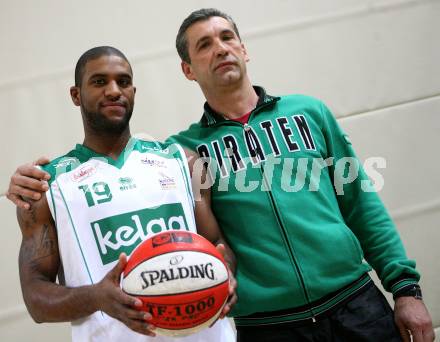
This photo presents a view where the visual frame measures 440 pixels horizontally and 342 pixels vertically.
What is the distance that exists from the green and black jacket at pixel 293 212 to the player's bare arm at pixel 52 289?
0.44m

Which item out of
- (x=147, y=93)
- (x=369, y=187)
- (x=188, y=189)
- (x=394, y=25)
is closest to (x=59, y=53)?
(x=147, y=93)

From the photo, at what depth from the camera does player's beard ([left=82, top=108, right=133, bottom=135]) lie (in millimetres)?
1306

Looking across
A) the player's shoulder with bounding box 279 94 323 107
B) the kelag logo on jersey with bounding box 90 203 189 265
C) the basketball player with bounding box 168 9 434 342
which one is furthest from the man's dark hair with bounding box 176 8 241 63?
the kelag logo on jersey with bounding box 90 203 189 265

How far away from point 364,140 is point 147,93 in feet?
3.27

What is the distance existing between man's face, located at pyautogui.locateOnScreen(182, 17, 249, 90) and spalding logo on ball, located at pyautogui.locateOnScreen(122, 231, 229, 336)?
62cm

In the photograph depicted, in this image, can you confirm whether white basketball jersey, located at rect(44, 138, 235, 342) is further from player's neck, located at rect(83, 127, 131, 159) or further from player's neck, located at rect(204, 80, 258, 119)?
player's neck, located at rect(204, 80, 258, 119)

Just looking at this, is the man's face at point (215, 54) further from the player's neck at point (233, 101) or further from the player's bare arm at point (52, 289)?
the player's bare arm at point (52, 289)

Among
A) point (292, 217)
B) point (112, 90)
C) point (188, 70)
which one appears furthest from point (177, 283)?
point (188, 70)

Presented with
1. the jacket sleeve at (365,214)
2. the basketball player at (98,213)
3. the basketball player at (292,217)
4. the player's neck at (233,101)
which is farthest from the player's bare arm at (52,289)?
the jacket sleeve at (365,214)

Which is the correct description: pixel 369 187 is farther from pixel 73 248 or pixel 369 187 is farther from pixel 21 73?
pixel 21 73

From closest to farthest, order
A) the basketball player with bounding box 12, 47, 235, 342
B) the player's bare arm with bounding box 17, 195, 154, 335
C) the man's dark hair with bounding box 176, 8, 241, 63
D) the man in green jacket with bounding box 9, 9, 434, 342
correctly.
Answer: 1. the player's bare arm with bounding box 17, 195, 154, 335
2. the basketball player with bounding box 12, 47, 235, 342
3. the man in green jacket with bounding box 9, 9, 434, 342
4. the man's dark hair with bounding box 176, 8, 241, 63

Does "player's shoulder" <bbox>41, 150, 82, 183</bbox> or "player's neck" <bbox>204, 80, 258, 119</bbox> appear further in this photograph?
"player's neck" <bbox>204, 80, 258, 119</bbox>

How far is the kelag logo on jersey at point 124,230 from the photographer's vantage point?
1.17m

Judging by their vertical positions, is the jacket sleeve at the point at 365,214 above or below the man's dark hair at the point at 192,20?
below
